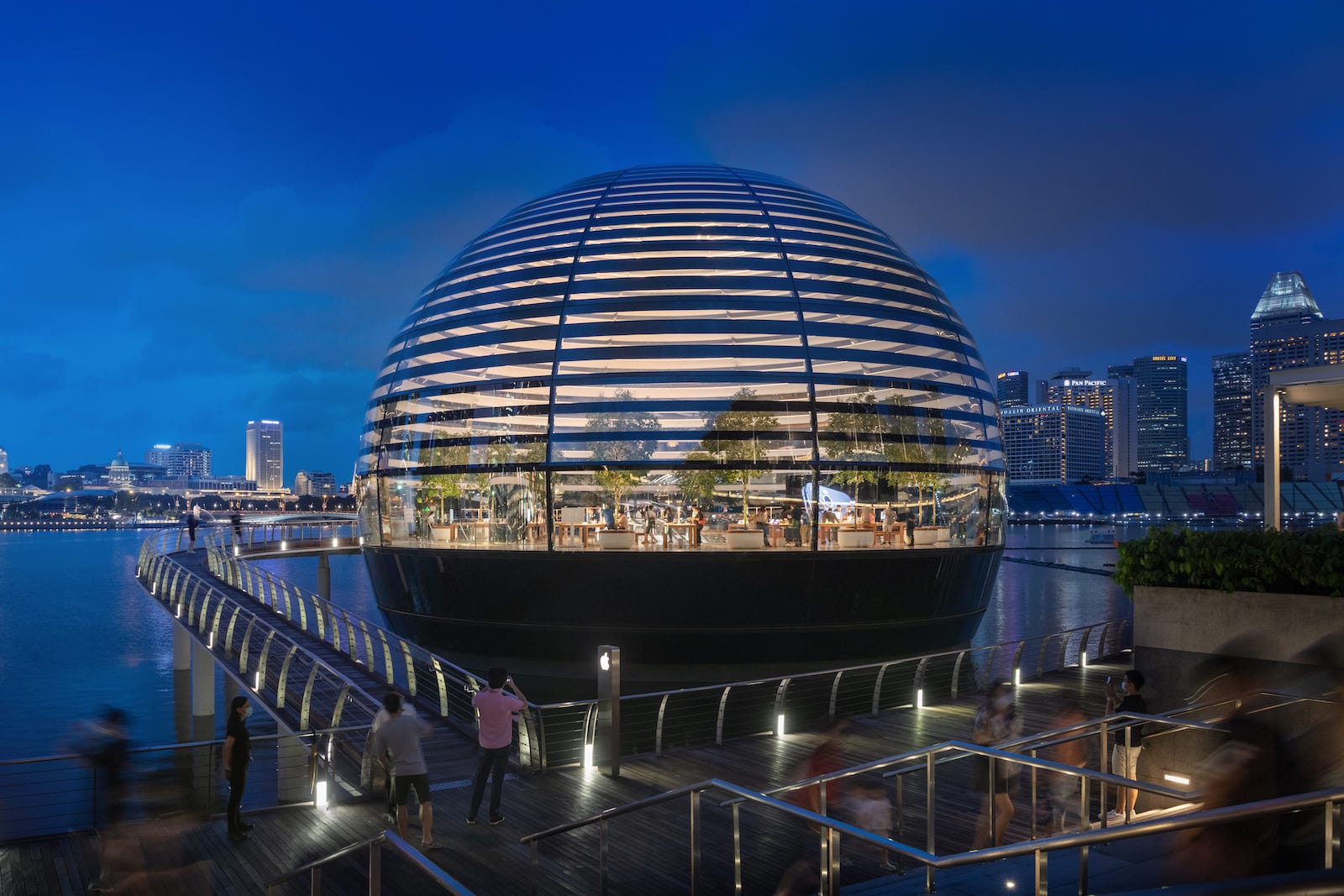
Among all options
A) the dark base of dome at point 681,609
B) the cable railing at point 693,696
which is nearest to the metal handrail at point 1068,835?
the cable railing at point 693,696

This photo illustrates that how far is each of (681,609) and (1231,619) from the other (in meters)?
9.32

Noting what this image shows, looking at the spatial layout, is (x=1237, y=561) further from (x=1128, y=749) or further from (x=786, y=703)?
(x=786, y=703)

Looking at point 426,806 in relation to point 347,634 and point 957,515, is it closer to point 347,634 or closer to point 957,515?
point 347,634

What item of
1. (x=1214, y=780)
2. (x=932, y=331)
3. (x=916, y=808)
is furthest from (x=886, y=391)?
(x=1214, y=780)

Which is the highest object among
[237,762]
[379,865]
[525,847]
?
[379,865]

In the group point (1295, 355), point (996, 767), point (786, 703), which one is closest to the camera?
point (996, 767)

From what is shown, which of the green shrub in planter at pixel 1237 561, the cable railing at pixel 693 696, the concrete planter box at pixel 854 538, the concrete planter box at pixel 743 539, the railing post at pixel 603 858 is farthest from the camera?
the concrete planter box at pixel 854 538

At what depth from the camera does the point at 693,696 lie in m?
18.8

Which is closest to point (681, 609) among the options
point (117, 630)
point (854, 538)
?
point (854, 538)

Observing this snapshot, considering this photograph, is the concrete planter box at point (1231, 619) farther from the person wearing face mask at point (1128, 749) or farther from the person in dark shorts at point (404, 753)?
the person in dark shorts at point (404, 753)

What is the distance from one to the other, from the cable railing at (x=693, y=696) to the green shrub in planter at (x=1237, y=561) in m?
2.80

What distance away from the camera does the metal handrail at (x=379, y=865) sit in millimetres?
4426

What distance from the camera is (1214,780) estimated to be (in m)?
6.99

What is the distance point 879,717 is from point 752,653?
18.2ft
